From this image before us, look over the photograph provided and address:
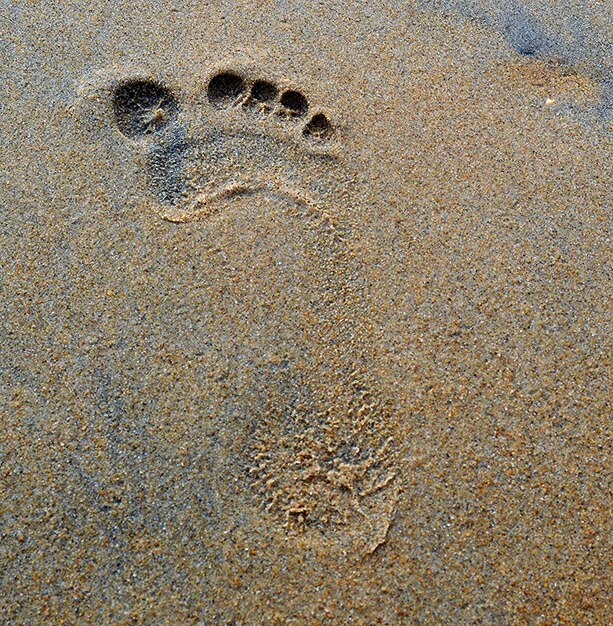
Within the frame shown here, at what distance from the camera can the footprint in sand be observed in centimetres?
131

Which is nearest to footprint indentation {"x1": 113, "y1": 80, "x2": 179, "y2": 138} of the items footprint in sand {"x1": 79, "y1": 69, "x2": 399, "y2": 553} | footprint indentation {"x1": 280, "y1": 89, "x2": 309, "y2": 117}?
footprint in sand {"x1": 79, "y1": 69, "x2": 399, "y2": 553}

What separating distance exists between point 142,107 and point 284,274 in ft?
1.97

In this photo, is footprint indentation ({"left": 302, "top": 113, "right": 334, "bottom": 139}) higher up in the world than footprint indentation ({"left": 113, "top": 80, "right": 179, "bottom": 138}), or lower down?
higher up

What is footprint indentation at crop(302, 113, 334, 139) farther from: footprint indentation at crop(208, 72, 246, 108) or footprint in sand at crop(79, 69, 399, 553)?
footprint indentation at crop(208, 72, 246, 108)

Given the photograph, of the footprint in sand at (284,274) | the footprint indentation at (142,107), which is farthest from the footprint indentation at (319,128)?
the footprint indentation at (142,107)

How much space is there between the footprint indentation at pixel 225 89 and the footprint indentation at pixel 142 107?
0.10 metres

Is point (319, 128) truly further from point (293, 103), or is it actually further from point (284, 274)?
point (284, 274)

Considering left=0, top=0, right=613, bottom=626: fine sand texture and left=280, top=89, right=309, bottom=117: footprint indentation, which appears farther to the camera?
left=280, top=89, right=309, bottom=117: footprint indentation

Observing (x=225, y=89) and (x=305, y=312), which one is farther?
(x=225, y=89)

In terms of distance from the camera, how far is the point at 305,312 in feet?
4.77

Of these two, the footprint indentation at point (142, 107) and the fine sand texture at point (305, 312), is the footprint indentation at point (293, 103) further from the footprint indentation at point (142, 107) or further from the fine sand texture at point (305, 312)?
the footprint indentation at point (142, 107)

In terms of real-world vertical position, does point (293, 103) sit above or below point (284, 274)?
above

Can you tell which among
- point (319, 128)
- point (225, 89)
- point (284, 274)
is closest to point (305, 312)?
point (284, 274)

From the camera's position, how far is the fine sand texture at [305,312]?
4.08ft
